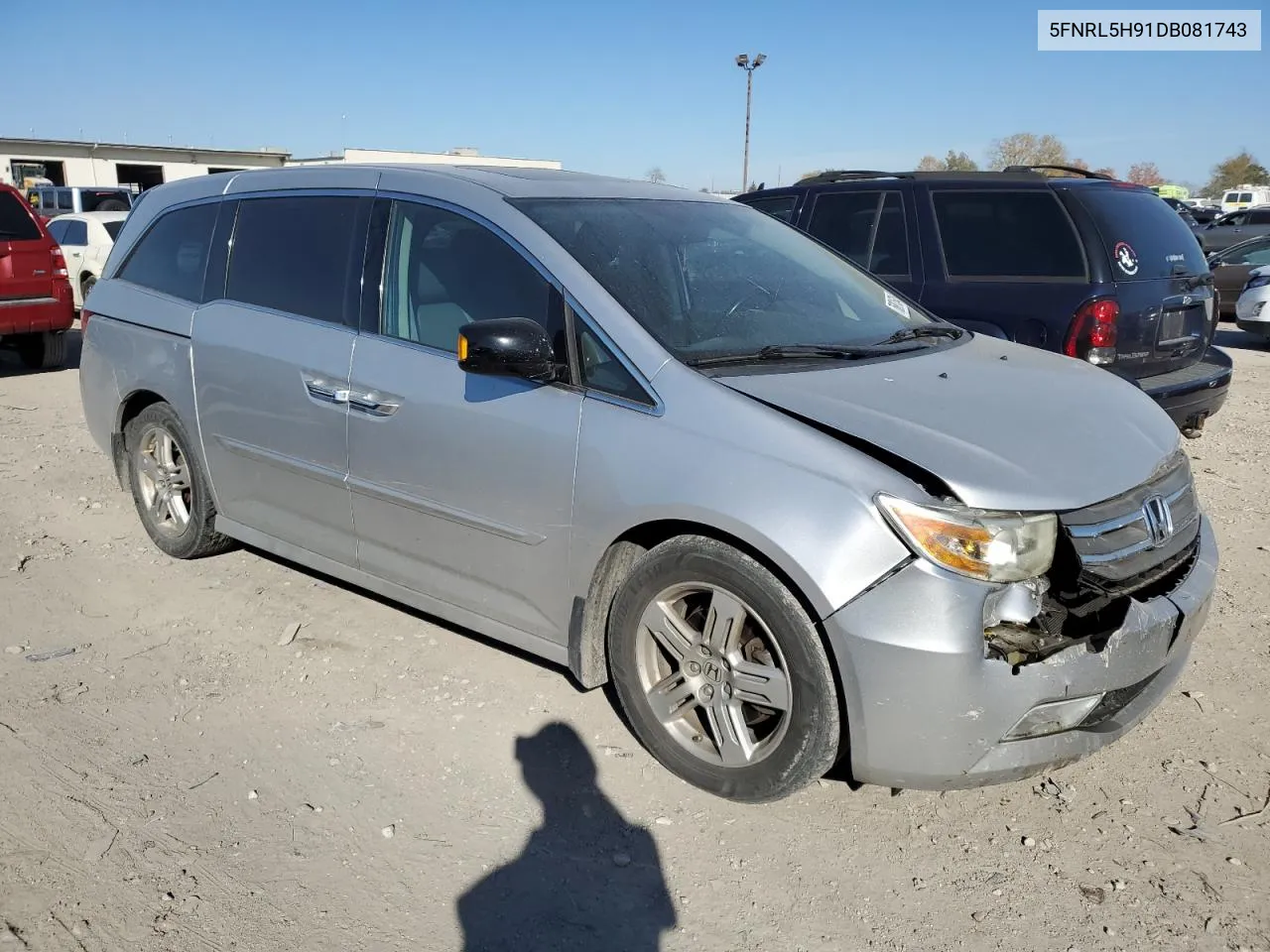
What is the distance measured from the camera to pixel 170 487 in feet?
16.4

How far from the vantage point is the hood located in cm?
273

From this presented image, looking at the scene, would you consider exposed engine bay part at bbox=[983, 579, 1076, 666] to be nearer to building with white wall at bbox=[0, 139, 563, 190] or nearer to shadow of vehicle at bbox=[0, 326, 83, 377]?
shadow of vehicle at bbox=[0, 326, 83, 377]

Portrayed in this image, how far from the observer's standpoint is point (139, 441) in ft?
16.6

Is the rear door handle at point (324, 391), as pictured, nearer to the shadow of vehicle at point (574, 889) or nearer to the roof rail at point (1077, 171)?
the shadow of vehicle at point (574, 889)

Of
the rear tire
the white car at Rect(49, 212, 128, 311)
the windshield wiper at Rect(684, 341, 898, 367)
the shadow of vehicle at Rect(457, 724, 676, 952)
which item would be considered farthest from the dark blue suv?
the white car at Rect(49, 212, 128, 311)

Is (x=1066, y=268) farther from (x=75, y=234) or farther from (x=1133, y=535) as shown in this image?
(x=75, y=234)

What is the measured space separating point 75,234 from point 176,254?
1143 centimetres

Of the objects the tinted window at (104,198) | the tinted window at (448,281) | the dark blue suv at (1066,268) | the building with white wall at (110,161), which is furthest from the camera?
the building with white wall at (110,161)

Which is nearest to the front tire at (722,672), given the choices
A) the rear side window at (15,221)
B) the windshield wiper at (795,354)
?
the windshield wiper at (795,354)

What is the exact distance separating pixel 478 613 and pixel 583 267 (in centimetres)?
125

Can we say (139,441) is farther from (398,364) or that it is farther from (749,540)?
(749,540)

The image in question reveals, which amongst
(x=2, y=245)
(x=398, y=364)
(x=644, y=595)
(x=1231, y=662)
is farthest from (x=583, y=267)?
(x=2, y=245)

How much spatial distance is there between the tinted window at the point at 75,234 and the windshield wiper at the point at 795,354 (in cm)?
1382

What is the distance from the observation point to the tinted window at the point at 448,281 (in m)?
3.47
